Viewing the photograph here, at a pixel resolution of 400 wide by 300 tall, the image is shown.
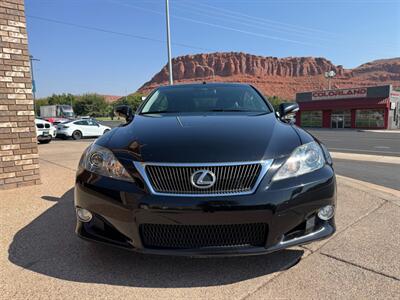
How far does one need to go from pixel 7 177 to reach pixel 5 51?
1793 millimetres

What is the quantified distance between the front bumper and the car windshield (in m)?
1.40

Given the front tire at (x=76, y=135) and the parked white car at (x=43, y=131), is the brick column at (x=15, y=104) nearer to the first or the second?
the parked white car at (x=43, y=131)

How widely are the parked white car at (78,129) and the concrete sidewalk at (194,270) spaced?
18706 millimetres

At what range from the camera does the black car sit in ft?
6.92

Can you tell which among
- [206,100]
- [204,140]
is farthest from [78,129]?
[204,140]

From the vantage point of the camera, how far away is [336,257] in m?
2.66

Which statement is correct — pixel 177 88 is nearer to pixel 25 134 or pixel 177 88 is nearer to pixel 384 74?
pixel 25 134

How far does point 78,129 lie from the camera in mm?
21750

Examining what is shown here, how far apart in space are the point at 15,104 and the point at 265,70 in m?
170

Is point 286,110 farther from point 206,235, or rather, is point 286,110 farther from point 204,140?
point 206,235

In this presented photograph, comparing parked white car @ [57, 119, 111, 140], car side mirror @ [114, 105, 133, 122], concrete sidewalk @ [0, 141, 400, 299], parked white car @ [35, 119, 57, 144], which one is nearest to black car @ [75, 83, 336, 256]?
concrete sidewalk @ [0, 141, 400, 299]

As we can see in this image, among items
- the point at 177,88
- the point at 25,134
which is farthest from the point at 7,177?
the point at 177,88

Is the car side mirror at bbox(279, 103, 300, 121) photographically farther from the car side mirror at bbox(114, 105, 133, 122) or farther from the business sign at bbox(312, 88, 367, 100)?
the business sign at bbox(312, 88, 367, 100)

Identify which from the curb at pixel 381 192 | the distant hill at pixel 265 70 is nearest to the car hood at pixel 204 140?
the curb at pixel 381 192
